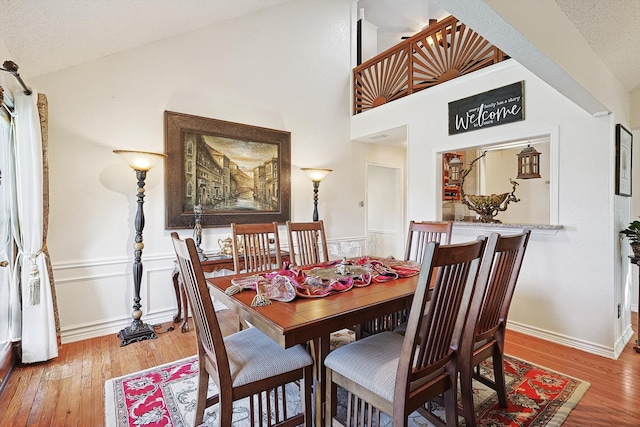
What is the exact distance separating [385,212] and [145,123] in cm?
437

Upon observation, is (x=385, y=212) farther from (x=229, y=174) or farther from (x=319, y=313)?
(x=319, y=313)

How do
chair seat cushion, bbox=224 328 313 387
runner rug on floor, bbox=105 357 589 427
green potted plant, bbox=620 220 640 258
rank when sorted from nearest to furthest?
chair seat cushion, bbox=224 328 313 387 → runner rug on floor, bbox=105 357 589 427 → green potted plant, bbox=620 220 640 258

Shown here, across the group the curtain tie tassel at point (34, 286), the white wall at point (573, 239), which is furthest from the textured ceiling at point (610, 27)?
the curtain tie tassel at point (34, 286)

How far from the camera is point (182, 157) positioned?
10.8 ft

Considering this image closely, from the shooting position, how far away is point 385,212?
237 inches

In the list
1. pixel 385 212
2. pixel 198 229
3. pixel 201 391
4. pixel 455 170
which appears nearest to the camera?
pixel 201 391

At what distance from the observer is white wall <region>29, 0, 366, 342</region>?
2.77m

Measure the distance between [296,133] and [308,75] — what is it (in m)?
0.92

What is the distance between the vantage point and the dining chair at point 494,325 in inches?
59.0

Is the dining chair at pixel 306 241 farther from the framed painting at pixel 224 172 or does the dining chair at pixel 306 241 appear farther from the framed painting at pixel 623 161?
the framed painting at pixel 623 161

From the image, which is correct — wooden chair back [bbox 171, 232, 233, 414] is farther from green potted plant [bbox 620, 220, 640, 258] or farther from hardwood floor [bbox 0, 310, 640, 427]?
green potted plant [bbox 620, 220, 640, 258]

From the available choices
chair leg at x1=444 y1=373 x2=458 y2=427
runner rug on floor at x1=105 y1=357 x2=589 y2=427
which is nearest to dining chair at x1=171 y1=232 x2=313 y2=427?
runner rug on floor at x1=105 y1=357 x2=589 y2=427

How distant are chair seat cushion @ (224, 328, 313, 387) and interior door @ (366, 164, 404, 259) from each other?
418cm

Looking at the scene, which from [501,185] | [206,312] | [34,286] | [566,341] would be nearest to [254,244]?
[206,312]
